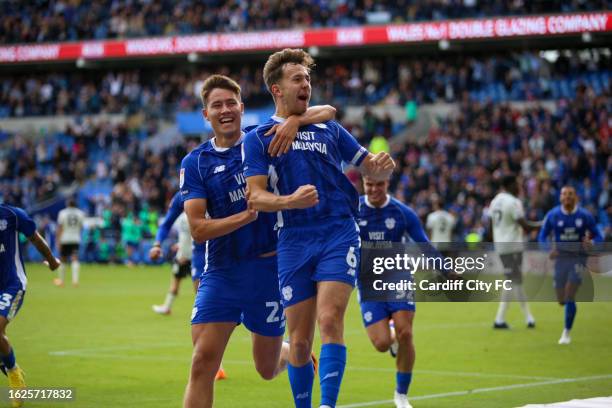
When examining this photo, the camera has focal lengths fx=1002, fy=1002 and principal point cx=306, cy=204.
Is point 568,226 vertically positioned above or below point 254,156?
below

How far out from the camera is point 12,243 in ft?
33.7

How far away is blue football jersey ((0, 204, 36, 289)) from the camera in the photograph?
10.1 m

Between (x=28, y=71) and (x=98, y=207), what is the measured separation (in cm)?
1520

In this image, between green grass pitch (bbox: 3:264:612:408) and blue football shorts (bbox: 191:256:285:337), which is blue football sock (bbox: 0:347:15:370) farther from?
blue football shorts (bbox: 191:256:285:337)

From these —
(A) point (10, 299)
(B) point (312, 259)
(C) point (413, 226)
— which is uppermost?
(C) point (413, 226)

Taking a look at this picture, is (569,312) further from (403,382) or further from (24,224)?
(24,224)

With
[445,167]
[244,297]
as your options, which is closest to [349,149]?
[244,297]

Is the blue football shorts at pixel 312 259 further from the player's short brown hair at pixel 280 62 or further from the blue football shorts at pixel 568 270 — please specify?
the blue football shorts at pixel 568 270

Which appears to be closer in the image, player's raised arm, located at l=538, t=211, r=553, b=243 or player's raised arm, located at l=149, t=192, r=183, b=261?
player's raised arm, located at l=149, t=192, r=183, b=261

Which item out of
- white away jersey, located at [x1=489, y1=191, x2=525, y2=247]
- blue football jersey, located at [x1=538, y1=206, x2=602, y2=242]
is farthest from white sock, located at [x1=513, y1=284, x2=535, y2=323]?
blue football jersey, located at [x1=538, y1=206, x2=602, y2=242]

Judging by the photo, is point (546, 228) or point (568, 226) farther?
point (546, 228)

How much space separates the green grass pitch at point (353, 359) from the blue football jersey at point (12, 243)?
127 centimetres

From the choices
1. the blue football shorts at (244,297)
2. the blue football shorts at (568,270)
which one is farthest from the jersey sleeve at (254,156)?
the blue football shorts at (568,270)

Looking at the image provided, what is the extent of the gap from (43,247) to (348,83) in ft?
110
